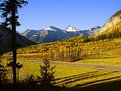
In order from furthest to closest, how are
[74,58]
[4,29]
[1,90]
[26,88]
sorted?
[74,58] → [4,29] → [26,88] → [1,90]

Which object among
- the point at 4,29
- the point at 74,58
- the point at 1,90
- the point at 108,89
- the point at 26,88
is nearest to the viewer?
the point at 1,90

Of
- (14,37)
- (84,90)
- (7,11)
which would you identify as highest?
(7,11)

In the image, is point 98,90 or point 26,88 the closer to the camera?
point 26,88

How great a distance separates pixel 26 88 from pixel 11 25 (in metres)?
6.87

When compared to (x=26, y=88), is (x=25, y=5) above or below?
above

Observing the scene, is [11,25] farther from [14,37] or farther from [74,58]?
[74,58]

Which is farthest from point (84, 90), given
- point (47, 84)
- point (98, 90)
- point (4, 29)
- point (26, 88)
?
point (4, 29)

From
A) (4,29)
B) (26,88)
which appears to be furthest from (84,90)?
(4,29)

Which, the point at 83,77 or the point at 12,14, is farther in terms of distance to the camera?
the point at 83,77

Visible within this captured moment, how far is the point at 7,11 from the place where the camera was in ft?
114

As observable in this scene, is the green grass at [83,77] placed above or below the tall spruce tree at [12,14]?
below

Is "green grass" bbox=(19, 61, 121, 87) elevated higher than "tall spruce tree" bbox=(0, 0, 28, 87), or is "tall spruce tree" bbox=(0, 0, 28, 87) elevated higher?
"tall spruce tree" bbox=(0, 0, 28, 87)

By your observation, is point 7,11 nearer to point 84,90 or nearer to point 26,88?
point 26,88

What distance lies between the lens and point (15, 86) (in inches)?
1293
